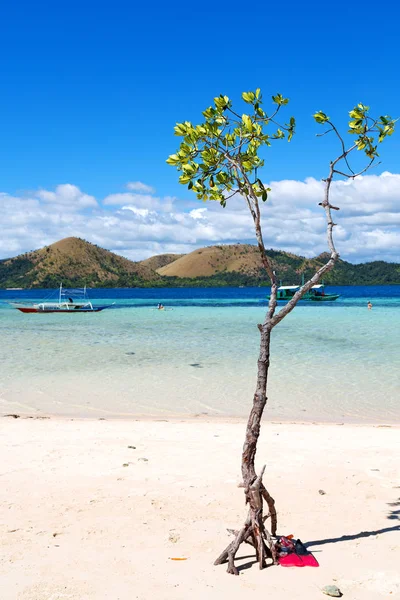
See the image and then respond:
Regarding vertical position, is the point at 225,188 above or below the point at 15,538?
above

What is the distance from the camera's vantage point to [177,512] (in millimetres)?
7117

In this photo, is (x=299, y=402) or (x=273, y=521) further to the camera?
(x=299, y=402)

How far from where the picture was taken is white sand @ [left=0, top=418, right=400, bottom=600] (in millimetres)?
5230

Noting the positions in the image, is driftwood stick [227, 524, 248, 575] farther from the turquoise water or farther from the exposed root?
the turquoise water

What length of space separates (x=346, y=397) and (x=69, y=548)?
13160 millimetres

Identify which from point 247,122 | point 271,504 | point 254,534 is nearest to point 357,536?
point 271,504

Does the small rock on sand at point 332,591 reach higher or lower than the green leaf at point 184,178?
lower

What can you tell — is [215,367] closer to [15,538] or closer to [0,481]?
[0,481]

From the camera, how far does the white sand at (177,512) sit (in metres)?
5.23

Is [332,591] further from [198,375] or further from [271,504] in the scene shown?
[198,375]

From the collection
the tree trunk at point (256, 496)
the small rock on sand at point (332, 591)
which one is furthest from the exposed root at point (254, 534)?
the small rock on sand at point (332, 591)

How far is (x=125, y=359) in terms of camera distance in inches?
1062

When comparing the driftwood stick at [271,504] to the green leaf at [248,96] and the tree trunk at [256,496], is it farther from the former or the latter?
the green leaf at [248,96]

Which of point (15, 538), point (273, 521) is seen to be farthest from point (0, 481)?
point (273, 521)
